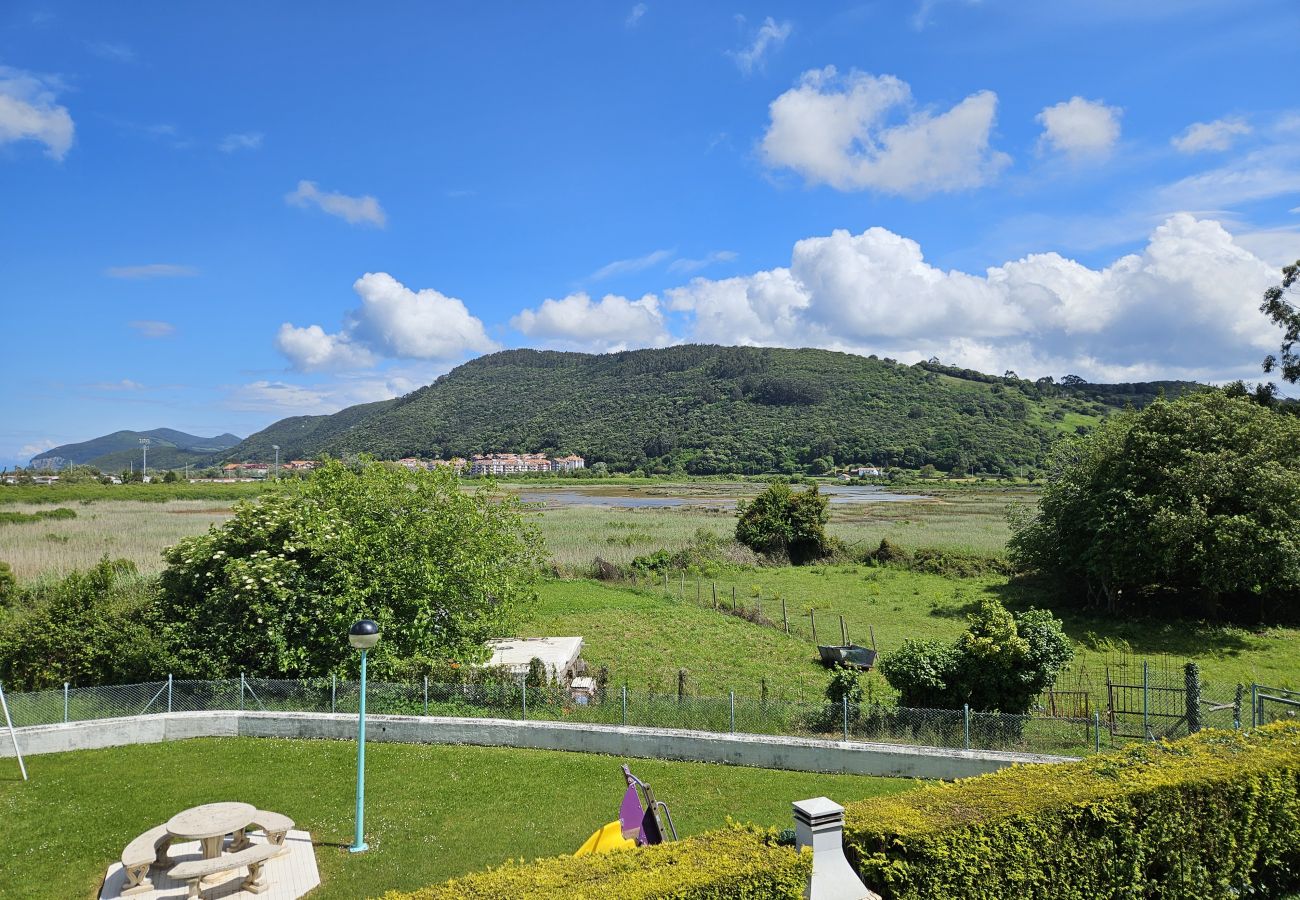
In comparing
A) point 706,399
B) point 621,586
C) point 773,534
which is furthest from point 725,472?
point 621,586

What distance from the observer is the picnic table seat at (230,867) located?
9578mm

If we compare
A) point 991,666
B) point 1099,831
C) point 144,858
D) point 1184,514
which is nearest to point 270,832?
point 144,858

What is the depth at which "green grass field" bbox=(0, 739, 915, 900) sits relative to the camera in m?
10.9

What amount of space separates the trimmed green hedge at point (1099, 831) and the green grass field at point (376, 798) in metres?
4.59

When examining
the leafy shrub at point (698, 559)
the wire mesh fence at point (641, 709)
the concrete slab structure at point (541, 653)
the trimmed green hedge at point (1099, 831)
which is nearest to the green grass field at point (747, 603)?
the leafy shrub at point (698, 559)

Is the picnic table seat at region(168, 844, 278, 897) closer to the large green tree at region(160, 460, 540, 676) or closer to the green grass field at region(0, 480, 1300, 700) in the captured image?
the large green tree at region(160, 460, 540, 676)

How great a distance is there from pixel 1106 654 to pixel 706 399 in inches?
5945

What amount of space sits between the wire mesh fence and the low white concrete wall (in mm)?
330

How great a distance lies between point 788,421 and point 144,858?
145 metres

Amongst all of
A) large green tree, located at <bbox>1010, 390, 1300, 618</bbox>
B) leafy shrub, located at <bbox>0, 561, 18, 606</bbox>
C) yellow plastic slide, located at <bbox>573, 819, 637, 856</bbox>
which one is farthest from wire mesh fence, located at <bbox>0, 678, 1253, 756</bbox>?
large green tree, located at <bbox>1010, 390, 1300, 618</bbox>

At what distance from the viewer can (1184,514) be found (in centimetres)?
2677

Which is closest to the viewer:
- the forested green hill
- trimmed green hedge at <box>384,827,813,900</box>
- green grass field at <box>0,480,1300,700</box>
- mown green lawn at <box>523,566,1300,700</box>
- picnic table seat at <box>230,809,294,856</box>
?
trimmed green hedge at <box>384,827,813,900</box>

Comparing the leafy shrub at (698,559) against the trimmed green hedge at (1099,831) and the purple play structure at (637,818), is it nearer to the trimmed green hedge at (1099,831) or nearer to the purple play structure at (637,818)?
the purple play structure at (637,818)

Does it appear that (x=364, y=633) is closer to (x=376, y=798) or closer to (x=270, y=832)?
(x=270, y=832)
